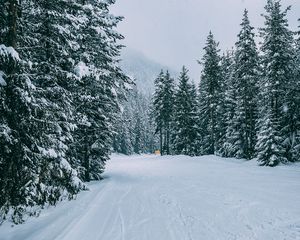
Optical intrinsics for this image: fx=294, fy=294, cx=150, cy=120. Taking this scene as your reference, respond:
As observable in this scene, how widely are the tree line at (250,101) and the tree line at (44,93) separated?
14.7 metres

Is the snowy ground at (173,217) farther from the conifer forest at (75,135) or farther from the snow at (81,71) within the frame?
the snow at (81,71)

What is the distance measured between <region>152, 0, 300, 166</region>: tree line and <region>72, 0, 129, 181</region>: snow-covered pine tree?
45.9 ft

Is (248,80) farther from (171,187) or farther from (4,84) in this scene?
(4,84)

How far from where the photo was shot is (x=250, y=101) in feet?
110

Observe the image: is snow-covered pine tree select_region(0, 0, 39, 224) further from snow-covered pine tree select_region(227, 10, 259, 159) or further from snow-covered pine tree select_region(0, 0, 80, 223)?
snow-covered pine tree select_region(227, 10, 259, 159)

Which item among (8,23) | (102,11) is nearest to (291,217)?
(8,23)

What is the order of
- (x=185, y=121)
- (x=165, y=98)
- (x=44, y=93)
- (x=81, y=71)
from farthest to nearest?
(x=165, y=98), (x=185, y=121), (x=81, y=71), (x=44, y=93)

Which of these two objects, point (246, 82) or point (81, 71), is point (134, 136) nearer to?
point (246, 82)

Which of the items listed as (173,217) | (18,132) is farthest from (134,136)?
(173,217)

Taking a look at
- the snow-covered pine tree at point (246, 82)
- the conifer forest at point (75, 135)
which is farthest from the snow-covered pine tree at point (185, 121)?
the conifer forest at point (75, 135)

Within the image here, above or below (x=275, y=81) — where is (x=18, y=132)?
below

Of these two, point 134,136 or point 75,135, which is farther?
point 134,136

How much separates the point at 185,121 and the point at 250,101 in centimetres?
1397

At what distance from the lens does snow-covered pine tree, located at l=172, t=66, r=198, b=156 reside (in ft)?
151
